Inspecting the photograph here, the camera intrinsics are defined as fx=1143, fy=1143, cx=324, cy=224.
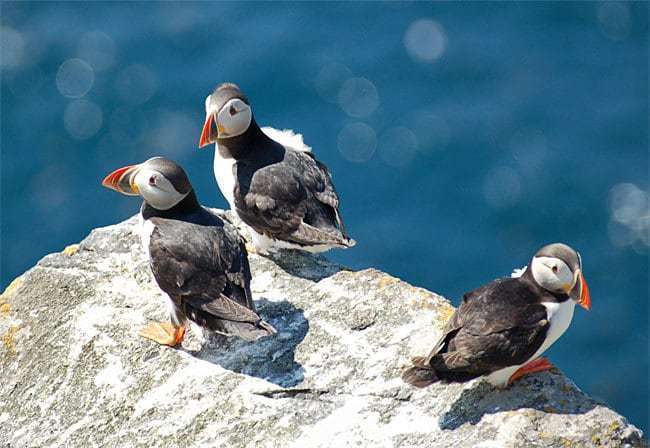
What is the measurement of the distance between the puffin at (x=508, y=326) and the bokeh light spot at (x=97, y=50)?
12.7m

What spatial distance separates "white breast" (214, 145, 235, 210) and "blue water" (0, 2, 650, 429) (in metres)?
7.36

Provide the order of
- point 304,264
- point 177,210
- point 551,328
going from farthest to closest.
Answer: point 304,264 < point 177,210 < point 551,328

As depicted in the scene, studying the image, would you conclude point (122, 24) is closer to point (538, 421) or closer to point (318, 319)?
point (318, 319)

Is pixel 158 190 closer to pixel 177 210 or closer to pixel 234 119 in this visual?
pixel 177 210

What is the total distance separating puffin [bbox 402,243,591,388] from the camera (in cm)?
597

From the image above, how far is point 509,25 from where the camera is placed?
18.3 meters

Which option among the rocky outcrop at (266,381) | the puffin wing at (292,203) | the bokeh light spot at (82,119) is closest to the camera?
the rocky outcrop at (266,381)

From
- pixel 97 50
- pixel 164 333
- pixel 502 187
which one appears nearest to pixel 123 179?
pixel 164 333

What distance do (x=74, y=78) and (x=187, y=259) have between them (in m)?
12.0

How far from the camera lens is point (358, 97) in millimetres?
17438

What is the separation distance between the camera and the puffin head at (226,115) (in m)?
7.67

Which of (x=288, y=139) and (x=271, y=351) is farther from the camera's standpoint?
(x=288, y=139)

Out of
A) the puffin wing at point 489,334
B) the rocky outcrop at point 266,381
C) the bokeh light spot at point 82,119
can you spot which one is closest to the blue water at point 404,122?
the bokeh light spot at point 82,119

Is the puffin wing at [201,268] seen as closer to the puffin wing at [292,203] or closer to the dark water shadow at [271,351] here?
the dark water shadow at [271,351]
